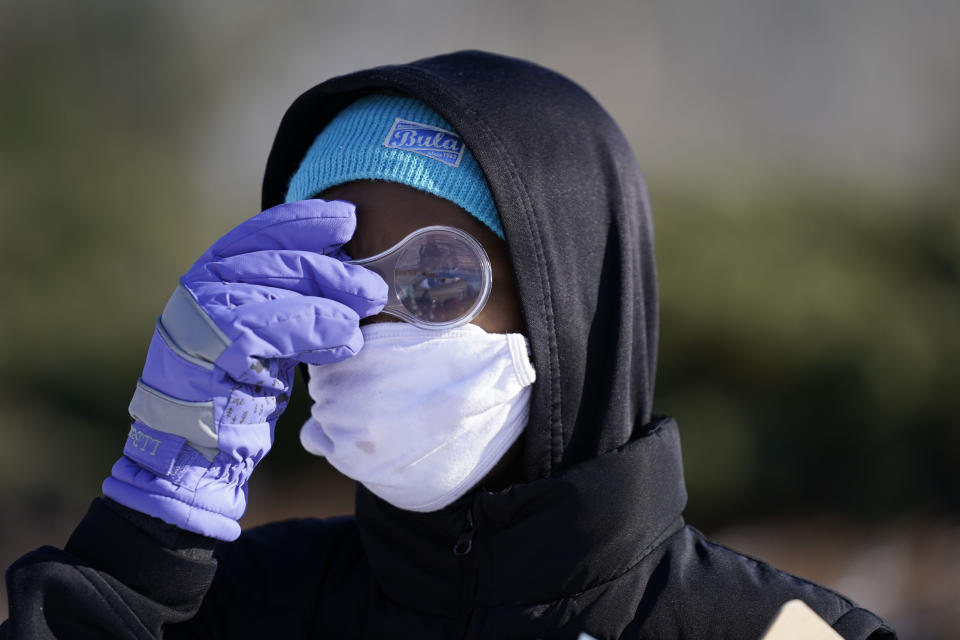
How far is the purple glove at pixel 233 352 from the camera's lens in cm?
160

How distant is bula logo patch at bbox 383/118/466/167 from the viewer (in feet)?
5.77

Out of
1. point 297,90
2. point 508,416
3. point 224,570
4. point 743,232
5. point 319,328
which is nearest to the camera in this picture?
point 319,328

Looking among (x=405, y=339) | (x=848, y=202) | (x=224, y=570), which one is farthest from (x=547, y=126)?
(x=848, y=202)

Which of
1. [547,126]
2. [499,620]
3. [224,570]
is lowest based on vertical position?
[224,570]

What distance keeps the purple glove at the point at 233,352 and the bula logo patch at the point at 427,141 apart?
0.17 meters

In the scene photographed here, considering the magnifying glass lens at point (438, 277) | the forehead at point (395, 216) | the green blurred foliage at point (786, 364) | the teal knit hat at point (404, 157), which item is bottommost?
the green blurred foliage at point (786, 364)

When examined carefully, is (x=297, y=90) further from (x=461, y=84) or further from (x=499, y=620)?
(x=499, y=620)

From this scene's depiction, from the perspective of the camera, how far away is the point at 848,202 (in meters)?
5.00

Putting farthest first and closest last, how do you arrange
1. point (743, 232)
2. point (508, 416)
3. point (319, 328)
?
point (743, 232), point (508, 416), point (319, 328)

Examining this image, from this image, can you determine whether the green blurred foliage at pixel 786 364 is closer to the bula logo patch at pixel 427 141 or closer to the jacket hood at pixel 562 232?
the jacket hood at pixel 562 232

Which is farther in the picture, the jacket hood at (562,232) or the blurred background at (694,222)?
the blurred background at (694,222)

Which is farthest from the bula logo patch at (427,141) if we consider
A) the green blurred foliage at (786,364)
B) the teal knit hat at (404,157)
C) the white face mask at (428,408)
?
the green blurred foliage at (786,364)

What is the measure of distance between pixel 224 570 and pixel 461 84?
3.58 feet

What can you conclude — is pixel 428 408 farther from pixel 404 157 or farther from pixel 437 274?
pixel 404 157
